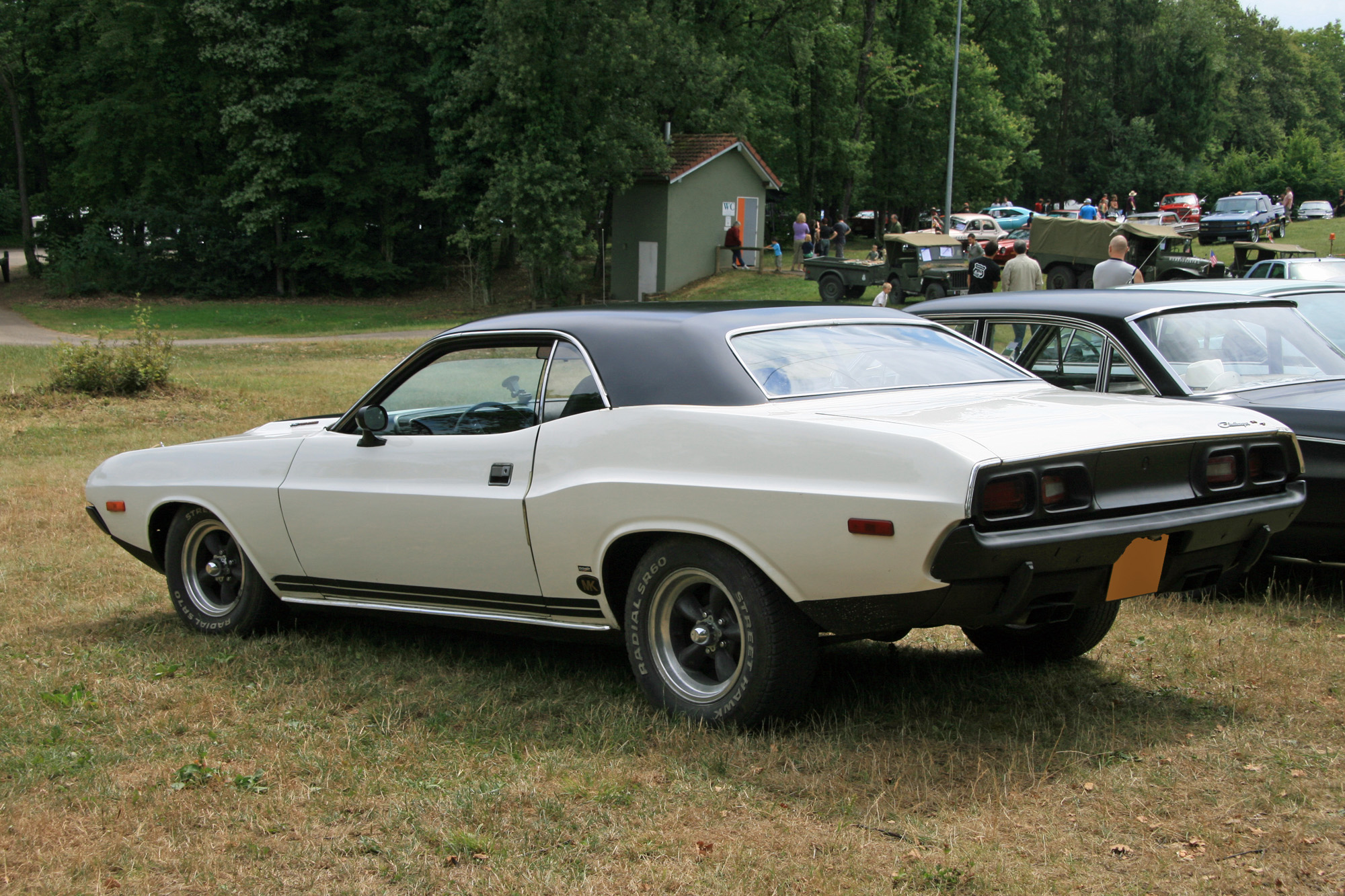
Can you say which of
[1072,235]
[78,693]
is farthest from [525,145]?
[78,693]

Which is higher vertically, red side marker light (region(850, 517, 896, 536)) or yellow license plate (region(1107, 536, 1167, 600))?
red side marker light (region(850, 517, 896, 536))

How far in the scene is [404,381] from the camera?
5.05 m

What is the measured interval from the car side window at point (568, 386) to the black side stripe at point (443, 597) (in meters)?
0.70

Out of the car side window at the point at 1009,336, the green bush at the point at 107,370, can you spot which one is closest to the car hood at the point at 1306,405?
the car side window at the point at 1009,336

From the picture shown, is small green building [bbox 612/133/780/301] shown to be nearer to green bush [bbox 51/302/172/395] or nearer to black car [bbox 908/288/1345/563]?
green bush [bbox 51/302/172/395]

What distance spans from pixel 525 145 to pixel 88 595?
26.7 meters

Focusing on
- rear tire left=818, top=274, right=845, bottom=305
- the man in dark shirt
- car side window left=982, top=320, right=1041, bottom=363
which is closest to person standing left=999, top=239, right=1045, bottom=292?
the man in dark shirt

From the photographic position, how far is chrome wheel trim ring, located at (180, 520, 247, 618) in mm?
5602

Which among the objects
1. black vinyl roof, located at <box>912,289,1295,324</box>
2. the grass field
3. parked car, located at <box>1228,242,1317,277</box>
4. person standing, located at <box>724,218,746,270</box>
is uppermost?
person standing, located at <box>724,218,746,270</box>

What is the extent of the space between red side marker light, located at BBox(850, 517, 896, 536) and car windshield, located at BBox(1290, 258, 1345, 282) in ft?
54.4

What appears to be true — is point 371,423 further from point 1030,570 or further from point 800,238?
point 800,238

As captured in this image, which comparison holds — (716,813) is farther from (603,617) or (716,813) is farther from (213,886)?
(213,886)

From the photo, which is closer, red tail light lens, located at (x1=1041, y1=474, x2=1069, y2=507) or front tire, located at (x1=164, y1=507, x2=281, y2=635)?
red tail light lens, located at (x1=1041, y1=474, x2=1069, y2=507)

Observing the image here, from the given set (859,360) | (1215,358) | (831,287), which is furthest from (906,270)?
(859,360)
